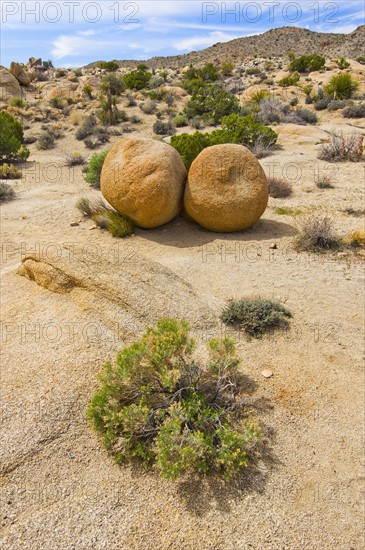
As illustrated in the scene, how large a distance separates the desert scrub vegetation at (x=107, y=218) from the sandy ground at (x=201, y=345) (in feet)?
1.39

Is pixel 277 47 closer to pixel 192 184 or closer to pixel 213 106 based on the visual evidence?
pixel 213 106

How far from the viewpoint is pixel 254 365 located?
422 cm

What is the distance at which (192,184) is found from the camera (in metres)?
7.57

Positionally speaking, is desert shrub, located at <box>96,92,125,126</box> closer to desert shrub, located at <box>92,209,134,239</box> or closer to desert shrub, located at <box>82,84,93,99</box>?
desert shrub, located at <box>82,84,93,99</box>

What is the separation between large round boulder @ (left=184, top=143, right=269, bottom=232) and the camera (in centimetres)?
740

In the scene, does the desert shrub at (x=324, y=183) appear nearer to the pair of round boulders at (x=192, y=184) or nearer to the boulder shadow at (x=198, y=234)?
the boulder shadow at (x=198, y=234)

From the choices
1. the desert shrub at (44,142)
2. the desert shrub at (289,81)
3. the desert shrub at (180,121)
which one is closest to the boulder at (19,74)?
the desert shrub at (44,142)

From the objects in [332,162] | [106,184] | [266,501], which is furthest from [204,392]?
[332,162]

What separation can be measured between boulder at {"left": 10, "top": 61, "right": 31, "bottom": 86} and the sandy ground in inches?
1072

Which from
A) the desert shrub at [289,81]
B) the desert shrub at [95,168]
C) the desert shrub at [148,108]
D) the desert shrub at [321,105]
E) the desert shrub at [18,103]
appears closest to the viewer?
the desert shrub at [95,168]

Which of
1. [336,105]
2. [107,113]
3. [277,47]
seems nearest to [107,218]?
[107,113]

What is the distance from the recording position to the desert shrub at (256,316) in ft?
15.5

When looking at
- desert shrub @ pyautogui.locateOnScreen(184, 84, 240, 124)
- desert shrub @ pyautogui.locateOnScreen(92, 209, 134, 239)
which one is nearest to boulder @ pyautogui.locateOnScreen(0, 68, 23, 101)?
desert shrub @ pyautogui.locateOnScreen(184, 84, 240, 124)

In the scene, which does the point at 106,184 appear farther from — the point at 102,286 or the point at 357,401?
the point at 357,401
